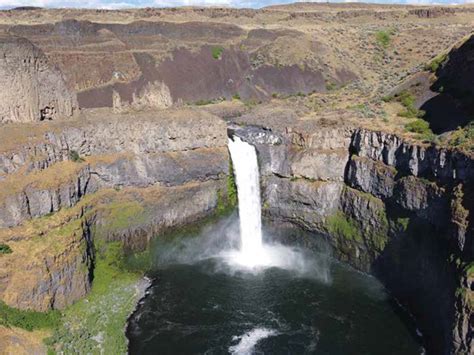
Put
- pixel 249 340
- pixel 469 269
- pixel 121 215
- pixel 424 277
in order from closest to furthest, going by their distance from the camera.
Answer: pixel 469 269, pixel 249 340, pixel 424 277, pixel 121 215

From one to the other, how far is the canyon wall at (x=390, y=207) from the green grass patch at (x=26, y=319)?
23.3m

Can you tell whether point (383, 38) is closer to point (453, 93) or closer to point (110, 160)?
point (453, 93)

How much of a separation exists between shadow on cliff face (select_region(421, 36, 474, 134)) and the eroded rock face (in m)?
35.1

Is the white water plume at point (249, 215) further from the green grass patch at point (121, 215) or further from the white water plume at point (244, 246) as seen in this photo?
the green grass patch at point (121, 215)

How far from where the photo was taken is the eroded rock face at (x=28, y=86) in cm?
4622

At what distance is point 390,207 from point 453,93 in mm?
16608

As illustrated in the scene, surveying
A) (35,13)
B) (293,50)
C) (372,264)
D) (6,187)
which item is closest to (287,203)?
(372,264)

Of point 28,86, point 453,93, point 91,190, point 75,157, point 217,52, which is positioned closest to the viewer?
point 28,86

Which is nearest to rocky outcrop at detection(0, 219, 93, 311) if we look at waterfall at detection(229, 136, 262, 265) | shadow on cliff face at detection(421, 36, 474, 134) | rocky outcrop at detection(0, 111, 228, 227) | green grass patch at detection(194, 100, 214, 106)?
rocky outcrop at detection(0, 111, 228, 227)

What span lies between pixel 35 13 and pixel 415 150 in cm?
8285

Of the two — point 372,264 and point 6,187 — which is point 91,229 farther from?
point 372,264

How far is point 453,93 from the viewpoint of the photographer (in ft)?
178

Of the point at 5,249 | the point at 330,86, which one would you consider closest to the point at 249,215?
the point at 5,249

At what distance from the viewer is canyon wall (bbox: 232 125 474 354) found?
3566 centimetres
